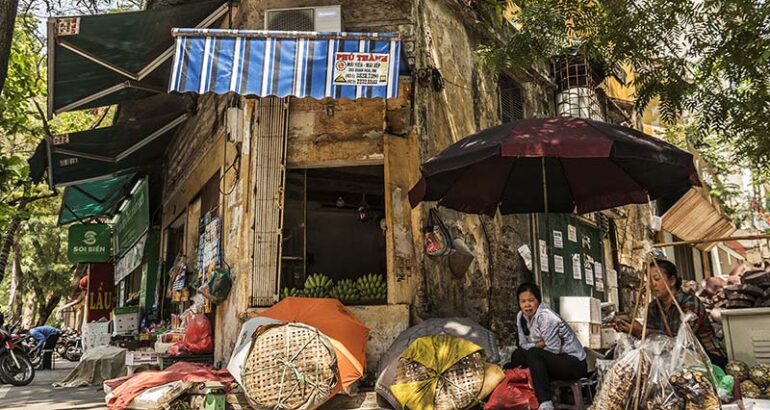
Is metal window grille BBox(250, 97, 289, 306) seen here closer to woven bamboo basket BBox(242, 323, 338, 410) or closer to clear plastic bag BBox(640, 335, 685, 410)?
woven bamboo basket BBox(242, 323, 338, 410)

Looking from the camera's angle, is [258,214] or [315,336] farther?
[258,214]

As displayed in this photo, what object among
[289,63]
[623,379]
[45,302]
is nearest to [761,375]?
[623,379]

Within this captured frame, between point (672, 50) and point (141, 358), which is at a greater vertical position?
point (672, 50)

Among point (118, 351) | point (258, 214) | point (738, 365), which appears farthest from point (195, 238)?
point (738, 365)

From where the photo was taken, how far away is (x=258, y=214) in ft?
23.7

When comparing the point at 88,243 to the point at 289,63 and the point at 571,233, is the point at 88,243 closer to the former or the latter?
the point at 289,63

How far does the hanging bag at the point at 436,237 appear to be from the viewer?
708 centimetres

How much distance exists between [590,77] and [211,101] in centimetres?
653

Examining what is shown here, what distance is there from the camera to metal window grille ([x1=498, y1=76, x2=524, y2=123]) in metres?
9.62

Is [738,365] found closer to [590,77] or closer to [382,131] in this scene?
[382,131]

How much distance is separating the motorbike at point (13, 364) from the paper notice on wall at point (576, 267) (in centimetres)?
974

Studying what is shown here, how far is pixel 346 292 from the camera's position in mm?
7273

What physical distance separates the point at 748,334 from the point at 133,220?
479 inches

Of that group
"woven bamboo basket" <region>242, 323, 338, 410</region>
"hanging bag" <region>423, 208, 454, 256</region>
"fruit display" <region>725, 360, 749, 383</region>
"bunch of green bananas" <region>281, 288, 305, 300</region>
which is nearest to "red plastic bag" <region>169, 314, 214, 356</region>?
"bunch of green bananas" <region>281, 288, 305, 300</region>
